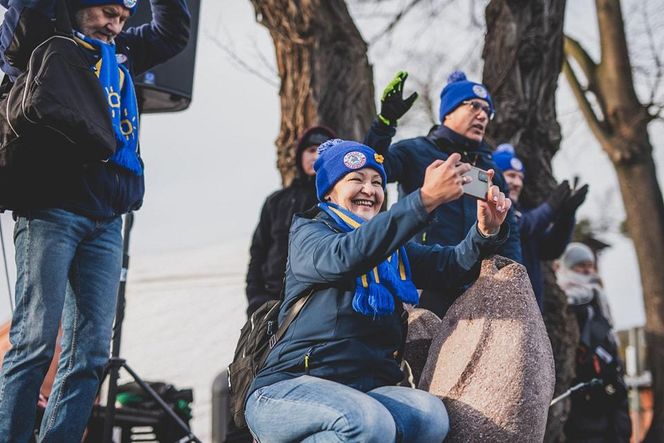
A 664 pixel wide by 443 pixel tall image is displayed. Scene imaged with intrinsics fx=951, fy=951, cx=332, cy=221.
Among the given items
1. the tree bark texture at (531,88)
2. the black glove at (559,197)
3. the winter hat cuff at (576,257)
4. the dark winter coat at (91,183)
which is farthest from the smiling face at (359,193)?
the winter hat cuff at (576,257)

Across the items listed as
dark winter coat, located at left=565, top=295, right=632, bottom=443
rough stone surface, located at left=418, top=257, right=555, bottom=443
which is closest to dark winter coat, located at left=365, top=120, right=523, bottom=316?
rough stone surface, located at left=418, top=257, right=555, bottom=443

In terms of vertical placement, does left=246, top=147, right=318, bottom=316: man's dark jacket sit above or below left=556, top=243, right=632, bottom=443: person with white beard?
above

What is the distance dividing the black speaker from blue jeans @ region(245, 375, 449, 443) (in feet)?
9.09

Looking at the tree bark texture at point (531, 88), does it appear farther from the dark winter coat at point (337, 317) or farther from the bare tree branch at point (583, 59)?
the bare tree branch at point (583, 59)

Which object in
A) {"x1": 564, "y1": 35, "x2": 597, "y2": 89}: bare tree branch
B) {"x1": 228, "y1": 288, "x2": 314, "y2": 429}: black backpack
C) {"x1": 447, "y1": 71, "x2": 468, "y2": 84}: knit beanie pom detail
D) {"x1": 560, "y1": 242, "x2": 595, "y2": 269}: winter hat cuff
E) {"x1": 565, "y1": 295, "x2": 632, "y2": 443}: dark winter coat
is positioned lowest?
{"x1": 565, "y1": 295, "x2": 632, "y2": 443}: dark winter coat

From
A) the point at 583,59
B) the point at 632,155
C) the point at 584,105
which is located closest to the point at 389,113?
the point at 632,155

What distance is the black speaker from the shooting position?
525 centimetres

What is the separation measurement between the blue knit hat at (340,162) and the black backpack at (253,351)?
436 mm

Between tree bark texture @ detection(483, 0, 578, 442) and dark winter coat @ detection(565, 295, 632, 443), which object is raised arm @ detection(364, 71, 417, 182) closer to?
tree bark texture @ detection(483, 0, 578, 442)

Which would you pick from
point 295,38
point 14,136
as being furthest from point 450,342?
point 295,38

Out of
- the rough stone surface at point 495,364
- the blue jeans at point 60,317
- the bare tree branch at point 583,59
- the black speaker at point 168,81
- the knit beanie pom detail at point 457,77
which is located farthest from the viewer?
the bare tree branch at point 583,59

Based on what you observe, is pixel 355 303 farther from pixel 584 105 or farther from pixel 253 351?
pixel 584 105

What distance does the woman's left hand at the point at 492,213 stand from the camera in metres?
3.05

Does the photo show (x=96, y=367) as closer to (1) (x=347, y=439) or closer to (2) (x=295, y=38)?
(1) (x=347, y=439)
